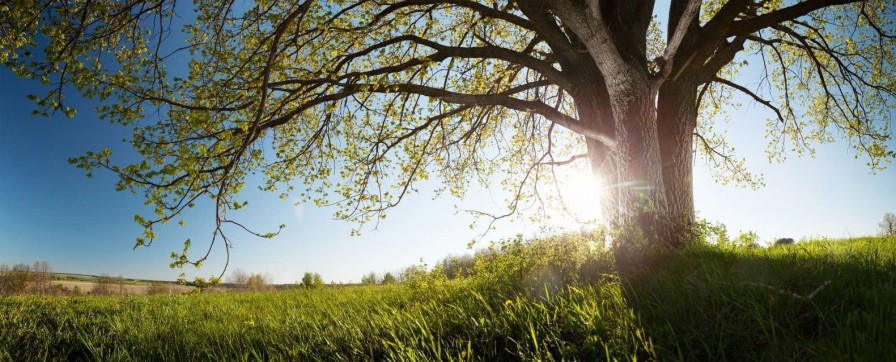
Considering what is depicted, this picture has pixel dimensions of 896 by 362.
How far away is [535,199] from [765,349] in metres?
8.96

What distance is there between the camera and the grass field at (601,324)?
94.1 inches

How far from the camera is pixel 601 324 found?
2.76 metres

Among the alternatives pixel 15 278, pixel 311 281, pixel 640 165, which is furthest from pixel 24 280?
pixel 640 165

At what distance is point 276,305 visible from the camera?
24.6ft

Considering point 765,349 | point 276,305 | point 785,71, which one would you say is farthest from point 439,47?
point 785,71

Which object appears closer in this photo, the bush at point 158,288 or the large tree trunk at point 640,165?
the large tree trunk at point 640,165

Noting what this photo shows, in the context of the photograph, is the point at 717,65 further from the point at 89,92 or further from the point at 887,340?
the point at 89,92

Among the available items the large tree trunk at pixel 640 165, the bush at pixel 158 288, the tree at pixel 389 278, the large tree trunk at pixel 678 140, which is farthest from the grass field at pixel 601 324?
the bush at pixel 158 288

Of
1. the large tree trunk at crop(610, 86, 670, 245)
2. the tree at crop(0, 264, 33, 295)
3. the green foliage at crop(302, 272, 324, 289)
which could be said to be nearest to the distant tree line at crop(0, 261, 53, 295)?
the tree at crop(0, 264, 33, 295)

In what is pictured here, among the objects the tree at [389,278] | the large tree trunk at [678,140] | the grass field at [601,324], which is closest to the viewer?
the grass field at [601,324]

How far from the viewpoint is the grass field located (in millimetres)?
2391

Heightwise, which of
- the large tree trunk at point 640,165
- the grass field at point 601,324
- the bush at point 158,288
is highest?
the large tree trunk at point 640,165

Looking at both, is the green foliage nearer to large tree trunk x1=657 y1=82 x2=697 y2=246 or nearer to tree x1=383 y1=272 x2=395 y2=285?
tree x1=383 y1=272 x2=395 y2=285

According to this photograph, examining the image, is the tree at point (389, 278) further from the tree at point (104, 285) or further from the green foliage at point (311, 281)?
the tree at point (104, 285)
